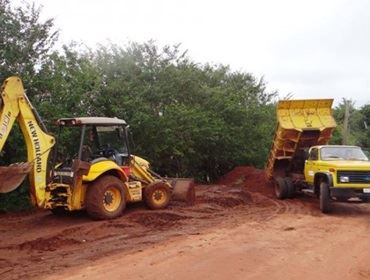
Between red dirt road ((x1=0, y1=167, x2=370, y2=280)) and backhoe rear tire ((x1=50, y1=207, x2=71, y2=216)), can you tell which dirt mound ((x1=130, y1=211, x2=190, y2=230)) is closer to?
red dirt road ((x1=0, y1=167, x2=370, y2=280))

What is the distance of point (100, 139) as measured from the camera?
1338cm

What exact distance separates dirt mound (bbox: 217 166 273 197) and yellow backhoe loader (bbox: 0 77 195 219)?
675 cm

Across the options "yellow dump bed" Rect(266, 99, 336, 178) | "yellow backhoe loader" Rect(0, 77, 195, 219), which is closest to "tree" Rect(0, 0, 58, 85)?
"yellow backhoe loader" Rect(0, 77, 195, 219)

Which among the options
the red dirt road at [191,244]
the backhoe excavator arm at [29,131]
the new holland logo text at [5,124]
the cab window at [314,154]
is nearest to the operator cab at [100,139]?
the backhoe excavator arm at [29,131]

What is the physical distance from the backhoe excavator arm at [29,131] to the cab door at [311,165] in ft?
27.9

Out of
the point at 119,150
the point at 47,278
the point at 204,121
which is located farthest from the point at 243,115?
the point at 47,278

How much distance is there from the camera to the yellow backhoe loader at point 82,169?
11.0 m

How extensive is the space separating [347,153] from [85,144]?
848 cm

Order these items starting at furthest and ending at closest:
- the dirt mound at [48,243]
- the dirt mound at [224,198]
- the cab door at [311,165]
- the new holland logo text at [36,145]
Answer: the cab door at [311,165] < the dirt mound at [224,198] < the new holland logo text at [36,145] < the dirt mound at [48,243]

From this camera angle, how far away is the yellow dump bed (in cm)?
1800

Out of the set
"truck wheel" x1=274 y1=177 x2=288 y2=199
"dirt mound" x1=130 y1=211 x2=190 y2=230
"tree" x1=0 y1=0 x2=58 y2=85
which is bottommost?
"dirt mound" x1=130 y1=211 x2=190 y2=230

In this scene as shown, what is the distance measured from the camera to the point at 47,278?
7.38m

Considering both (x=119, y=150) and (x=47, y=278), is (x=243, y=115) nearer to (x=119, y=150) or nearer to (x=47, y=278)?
(x=119, y=150)

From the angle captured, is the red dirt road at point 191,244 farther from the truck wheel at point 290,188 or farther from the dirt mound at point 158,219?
the truck wheel at point 290,188
